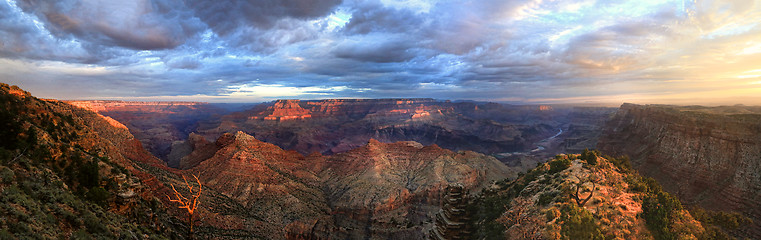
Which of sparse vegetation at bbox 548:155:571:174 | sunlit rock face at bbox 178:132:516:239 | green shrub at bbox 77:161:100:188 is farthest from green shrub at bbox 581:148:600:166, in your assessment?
green shrub at bbox 77:161:100:188

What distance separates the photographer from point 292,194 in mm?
A: 59469

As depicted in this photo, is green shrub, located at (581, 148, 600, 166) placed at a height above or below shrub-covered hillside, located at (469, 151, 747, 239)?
above

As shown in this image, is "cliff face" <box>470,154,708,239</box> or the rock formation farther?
the rock formation

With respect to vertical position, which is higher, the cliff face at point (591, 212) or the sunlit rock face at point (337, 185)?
the cliff face at point (591, 212)

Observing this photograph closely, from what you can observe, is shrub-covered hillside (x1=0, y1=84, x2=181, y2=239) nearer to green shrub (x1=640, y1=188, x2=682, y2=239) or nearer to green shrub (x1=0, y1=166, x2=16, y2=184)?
green shrub (x1=0, y1=166, x2=16, y2=184)

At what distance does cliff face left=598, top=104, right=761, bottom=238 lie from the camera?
4584cm

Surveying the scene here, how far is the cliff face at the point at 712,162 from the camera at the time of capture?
45844mm

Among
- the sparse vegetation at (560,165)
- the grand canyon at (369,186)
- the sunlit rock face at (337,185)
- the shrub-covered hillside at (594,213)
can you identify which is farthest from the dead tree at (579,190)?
the sunlit rock face at (337,185)

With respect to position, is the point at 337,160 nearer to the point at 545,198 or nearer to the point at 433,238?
the point at 433,238

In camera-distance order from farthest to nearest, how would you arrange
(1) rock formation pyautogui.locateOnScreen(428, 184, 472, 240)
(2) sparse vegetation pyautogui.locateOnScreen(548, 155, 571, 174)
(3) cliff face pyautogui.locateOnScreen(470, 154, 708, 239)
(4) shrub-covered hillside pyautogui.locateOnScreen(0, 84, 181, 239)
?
(1) rock formation pyautogui.locateOnScreen(428, 184, 472, 240)
(2) sparse vegetation pyautogui.locateOnScreen(548, 155, 571, 174)
(3) cliff face pyautogui.locateOnScreen(470, 154, 708, 239)
(4) shrub-covered hillside pyautogui.locateOnScreen(0, 84, 181, 239)

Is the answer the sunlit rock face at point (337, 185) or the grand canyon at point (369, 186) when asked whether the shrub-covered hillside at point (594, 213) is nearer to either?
the grand canyon at point (369, 186)

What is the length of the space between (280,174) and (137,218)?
1797 inches

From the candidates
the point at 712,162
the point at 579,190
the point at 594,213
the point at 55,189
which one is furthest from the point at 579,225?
the point at 712,162

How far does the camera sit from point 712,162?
54.5m
